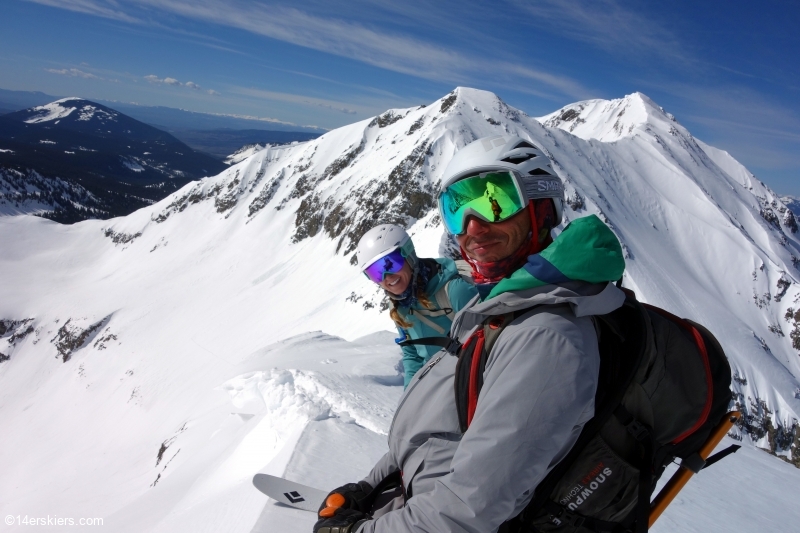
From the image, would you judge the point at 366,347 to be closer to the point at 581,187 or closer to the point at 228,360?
the point at 228,360

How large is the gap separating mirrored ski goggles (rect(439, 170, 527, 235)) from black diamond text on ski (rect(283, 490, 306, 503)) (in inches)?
128

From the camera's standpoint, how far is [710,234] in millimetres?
70438

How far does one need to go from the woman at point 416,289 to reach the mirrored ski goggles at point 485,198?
244cm

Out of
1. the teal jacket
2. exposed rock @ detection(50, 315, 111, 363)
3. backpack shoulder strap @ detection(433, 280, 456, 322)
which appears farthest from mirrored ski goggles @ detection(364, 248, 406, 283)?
exposed rock @ detection(50, 315, 111, 363)

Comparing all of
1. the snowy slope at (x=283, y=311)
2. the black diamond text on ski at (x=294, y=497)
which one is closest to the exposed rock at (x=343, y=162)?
the snowy slope at (x=283, y=311)

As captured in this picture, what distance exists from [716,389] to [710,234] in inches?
3336

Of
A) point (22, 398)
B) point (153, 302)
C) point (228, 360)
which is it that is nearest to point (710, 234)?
point (228, 360)

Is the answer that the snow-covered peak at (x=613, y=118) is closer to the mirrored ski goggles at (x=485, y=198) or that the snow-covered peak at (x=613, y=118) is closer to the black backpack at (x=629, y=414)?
the mirrored ski goggles at (x=485, y=198)

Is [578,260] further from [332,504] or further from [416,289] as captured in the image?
[416,289]

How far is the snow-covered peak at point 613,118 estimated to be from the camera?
108m

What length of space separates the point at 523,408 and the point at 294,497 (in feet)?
11.4

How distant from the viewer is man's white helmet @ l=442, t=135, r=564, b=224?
8.41ft

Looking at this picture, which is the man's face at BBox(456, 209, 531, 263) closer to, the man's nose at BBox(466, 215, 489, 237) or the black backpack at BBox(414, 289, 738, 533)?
the man's nose at BBox(466, 215, 489, 237)

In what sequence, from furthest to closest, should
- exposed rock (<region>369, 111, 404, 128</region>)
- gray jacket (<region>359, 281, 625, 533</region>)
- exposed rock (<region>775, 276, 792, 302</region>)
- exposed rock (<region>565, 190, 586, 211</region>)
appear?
exposed rock (<region>369, 111, 404, 128</region>)
exposed rock (<region>775, 276, 792, 302</region>)
exposed rock (<region>565, 190, 586, 211</region>)
gray jacket (<region>359, 281, 625, 533</region>)
